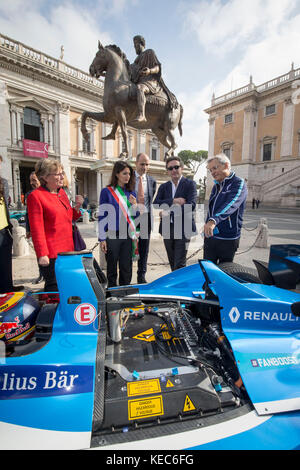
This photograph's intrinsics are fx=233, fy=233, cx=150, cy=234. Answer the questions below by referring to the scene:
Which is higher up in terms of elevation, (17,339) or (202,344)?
(17,339)

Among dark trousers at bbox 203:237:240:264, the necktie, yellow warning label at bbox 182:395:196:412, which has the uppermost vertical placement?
the necktie

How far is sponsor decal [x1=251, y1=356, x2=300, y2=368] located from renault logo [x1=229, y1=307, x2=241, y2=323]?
0.28 m

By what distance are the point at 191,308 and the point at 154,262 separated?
3.01 m

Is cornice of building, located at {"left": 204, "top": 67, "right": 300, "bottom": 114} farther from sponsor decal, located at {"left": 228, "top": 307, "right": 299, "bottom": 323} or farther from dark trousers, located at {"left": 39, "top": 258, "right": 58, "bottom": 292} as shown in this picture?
dark trousers, located at {"left": 39, "top": 258, "right": 58, "bottom": 292}

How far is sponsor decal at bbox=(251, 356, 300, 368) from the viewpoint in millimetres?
1385

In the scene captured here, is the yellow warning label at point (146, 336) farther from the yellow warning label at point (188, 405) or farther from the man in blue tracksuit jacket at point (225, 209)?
the man in blue tracksuit jacket at point (225, 209)

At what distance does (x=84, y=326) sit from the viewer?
4.85ft

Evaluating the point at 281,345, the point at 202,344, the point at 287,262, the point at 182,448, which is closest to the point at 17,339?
the point at 182,448

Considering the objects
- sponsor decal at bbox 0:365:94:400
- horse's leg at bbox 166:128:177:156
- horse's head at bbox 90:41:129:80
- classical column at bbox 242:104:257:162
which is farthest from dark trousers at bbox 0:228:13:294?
classical column at bbox 242:104:257:162

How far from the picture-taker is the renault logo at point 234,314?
1.63 m

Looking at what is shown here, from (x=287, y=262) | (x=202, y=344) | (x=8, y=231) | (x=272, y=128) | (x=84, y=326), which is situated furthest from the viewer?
(x=272, y=128)

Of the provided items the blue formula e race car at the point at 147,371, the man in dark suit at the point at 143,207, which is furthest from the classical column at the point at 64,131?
the blue formula e race car at the point at 147,371

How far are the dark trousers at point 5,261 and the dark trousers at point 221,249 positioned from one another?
8.29 ft

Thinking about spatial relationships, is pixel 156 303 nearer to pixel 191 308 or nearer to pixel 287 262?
pixel 191 308
